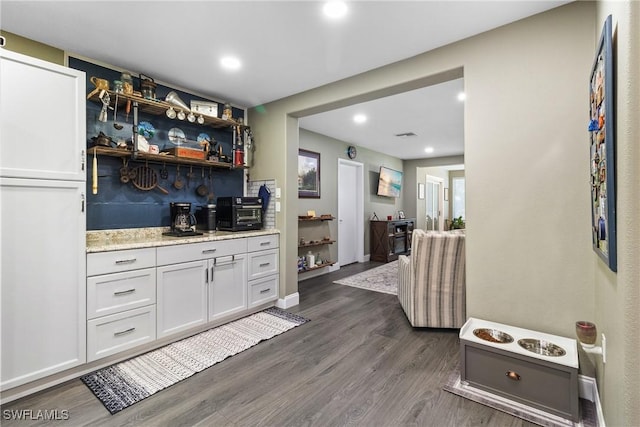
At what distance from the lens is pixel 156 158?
2.90 m

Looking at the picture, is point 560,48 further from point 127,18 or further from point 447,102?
point 127,18

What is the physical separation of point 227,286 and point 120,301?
0.94 metres

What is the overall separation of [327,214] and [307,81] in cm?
288

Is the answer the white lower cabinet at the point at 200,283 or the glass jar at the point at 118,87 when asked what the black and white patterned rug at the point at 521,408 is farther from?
the glass jar at the point at 118,87

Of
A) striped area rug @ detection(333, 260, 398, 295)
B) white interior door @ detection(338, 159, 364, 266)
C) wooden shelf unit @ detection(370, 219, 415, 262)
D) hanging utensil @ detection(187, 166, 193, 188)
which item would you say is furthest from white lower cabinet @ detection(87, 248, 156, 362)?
wooden shelf unit @ detection(370, 219, 415, 262)

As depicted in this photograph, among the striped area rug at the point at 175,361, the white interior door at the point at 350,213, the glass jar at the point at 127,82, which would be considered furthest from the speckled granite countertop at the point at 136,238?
the white interior door at the point at 350,213

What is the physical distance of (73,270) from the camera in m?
2.09

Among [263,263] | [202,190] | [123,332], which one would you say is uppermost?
[202,190]

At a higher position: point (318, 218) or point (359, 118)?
point (359, 118)

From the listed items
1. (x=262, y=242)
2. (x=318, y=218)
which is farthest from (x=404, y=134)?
(x=262, y=242)

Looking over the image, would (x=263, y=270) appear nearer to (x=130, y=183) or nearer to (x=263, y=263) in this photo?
(x=263, y=263)

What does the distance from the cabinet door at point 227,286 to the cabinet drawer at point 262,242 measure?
0.47 ft

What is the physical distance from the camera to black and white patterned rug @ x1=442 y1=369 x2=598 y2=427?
5.44ft

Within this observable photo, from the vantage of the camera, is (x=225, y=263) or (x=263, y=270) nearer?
(x=225, y=263)
